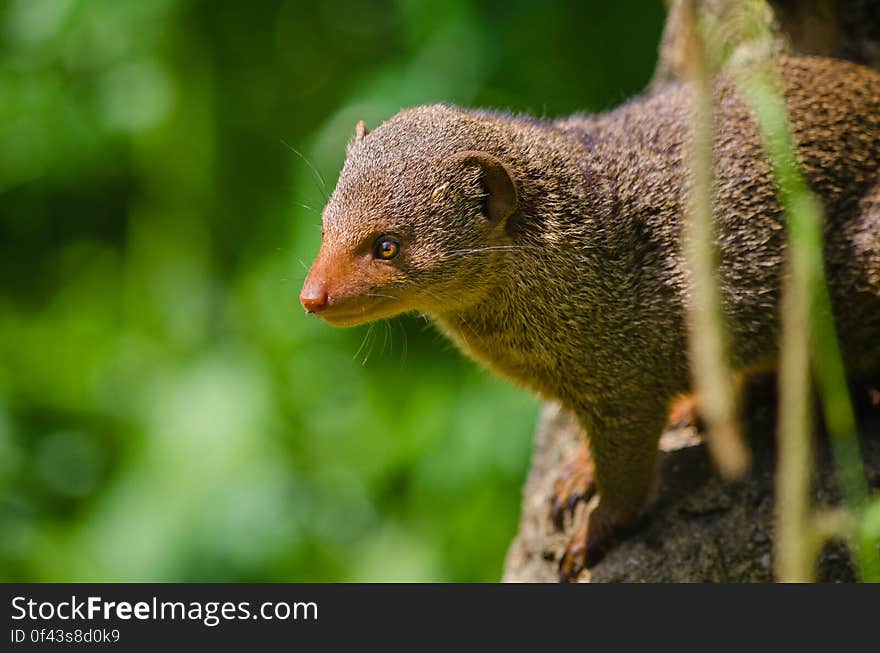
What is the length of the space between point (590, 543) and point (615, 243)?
0.94m

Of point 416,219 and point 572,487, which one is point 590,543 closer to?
point 572,487

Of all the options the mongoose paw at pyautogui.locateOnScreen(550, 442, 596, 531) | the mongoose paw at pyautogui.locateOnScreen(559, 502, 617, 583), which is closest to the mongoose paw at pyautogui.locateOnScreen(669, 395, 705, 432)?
the mongoose paw at pyautogui.locateOnScreen(550, 442, 596, 531)

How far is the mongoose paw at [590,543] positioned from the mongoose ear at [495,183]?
3.24 feet

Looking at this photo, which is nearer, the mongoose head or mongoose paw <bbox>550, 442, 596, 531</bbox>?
the mongoose head

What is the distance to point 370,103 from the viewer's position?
16.4 ft

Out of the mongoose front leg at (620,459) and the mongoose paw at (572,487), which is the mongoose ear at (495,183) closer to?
the mongoose front leg at (620,459)

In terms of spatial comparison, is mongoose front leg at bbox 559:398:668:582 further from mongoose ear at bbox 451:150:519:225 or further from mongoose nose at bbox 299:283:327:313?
mongoose nose at bbox 299:283:327:313

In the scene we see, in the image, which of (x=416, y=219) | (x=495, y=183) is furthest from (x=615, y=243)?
(x=416, y=219)

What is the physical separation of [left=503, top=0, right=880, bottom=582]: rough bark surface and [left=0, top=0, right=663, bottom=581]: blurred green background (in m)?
0.88

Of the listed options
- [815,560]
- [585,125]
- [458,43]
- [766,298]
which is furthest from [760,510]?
[458,43]

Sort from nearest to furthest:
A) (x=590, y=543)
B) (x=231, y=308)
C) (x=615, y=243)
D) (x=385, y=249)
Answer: (x=385, y=249) → (x=615, y=243) → (x=590, y=543) → (x=231, y=308)

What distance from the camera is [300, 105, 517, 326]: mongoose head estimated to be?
3.10 m

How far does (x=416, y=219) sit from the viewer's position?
3141 mm

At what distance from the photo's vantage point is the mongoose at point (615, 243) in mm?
3201
